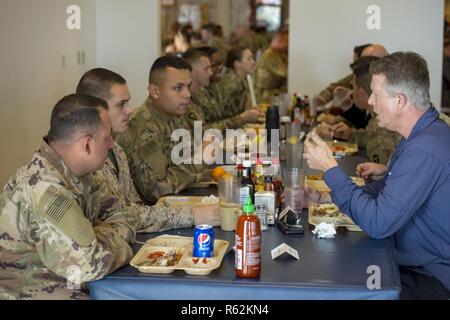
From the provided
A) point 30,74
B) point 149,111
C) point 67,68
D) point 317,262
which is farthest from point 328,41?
point 317,262

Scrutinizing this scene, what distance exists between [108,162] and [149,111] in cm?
103

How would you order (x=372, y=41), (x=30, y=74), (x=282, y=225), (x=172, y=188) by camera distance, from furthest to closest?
(x=372, y=41), (x=30, y=74), (x=172, y=188), (x=282, y=225)

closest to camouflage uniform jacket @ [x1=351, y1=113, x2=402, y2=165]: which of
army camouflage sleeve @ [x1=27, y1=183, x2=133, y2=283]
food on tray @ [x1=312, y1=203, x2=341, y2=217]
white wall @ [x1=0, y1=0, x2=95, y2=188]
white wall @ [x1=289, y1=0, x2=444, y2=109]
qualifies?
food on tray @ [x1=312, y1=203, x2=341, y2=217]

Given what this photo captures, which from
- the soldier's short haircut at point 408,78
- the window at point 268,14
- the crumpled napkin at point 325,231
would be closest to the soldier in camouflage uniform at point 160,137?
the crumpled napkin at point 325,231

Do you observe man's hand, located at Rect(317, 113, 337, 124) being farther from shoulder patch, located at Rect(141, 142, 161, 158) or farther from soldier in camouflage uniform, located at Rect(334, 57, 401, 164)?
A: shoulder patch, located at Rect(141, 142, 161, 158)

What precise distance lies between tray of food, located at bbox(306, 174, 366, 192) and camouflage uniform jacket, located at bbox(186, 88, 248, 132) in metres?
1.97

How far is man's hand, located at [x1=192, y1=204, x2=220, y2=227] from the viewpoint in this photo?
269 cm

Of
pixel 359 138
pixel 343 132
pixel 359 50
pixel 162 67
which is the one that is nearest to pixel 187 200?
pixel 162 67

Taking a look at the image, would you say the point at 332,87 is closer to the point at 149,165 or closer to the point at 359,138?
the point at 359,138

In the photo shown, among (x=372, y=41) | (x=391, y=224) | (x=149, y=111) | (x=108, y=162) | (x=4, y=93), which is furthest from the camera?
(x=372, y=41)

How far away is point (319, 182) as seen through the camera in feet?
11.3

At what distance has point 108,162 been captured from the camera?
2891 millimetres

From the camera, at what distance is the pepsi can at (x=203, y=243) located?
7.25 feet

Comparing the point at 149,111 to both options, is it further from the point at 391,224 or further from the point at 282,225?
the point at 391,224
